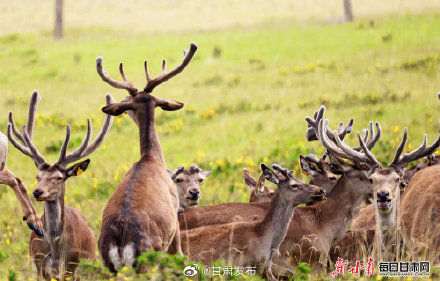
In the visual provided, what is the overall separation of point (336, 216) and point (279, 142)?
5.55 m

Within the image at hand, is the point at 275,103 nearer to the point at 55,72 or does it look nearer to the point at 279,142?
the point at 279,142

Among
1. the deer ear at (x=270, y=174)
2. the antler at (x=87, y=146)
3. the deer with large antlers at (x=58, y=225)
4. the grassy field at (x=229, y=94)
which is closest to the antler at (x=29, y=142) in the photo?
the deer with large antlers at (x=58, y=225)

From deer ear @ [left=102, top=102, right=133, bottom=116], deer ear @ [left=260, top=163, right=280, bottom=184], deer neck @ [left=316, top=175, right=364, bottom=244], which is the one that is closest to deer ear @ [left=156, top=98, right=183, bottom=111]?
deer ear @ [left=102, top=102, right=133, bottom=116]

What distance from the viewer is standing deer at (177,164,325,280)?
25.6 ft

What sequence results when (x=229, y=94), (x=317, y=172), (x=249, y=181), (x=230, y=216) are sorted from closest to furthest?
(x=230, y=216), (x=317, y=172), (x=249, y=181), (x=229, y=94)

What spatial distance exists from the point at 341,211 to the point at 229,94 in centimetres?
1033

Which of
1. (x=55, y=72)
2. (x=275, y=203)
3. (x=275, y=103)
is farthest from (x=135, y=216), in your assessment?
(x=55, y=72)

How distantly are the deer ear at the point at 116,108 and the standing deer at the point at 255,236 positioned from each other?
1.46 m

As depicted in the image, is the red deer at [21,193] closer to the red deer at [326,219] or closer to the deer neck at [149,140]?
the deer neck at [149,140]

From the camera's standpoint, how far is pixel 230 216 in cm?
919

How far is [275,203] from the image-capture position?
26.8 ft

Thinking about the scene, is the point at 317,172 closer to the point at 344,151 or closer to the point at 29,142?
the point at 344,151

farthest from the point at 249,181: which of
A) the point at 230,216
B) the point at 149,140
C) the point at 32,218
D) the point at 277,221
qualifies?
the point at 32,218

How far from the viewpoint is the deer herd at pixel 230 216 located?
674 cm
